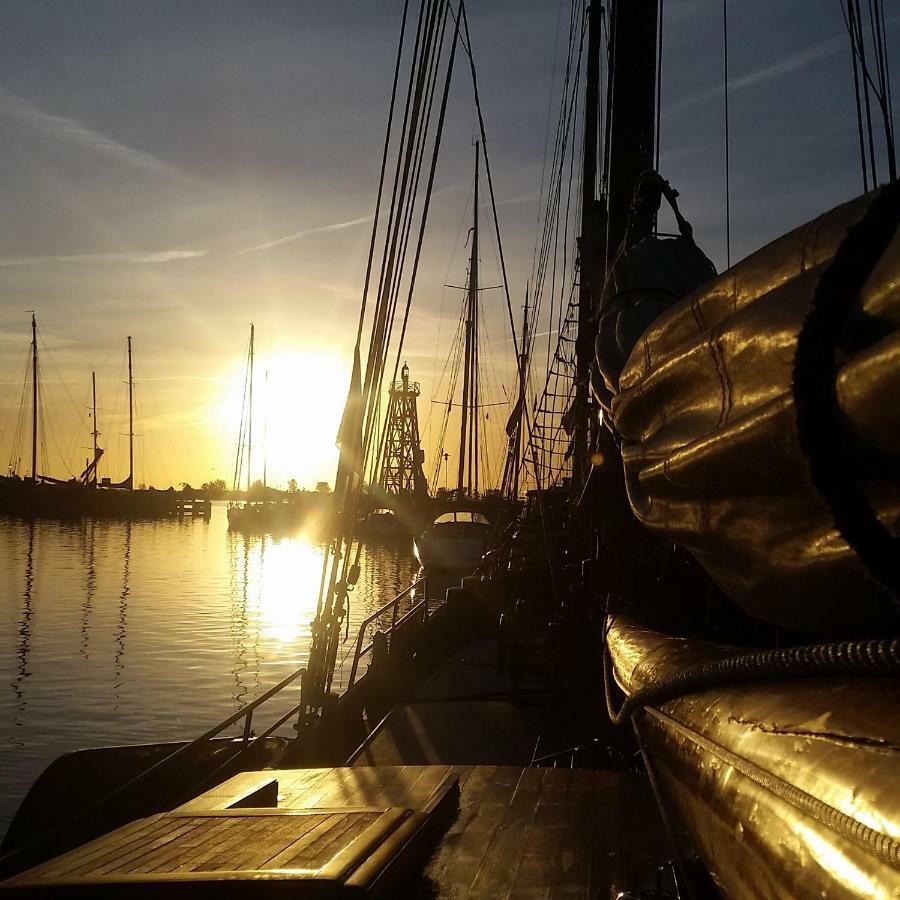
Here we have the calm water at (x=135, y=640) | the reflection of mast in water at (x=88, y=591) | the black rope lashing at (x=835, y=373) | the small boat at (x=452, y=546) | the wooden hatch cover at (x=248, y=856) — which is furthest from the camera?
the small boat at (x=452, y=546)

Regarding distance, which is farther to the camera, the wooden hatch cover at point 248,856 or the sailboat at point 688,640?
the wooden hatch cover at point 248,856

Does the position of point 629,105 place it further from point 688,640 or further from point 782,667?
point 782,667

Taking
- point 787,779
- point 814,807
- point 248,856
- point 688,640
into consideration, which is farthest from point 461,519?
point 814,807

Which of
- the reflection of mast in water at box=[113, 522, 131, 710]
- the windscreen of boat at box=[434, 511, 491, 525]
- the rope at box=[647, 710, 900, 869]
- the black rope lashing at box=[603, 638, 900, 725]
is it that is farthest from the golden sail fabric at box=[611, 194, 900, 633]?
the windscreen of boat at box=[434, 511, 491, 525]

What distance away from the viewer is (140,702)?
854 inches

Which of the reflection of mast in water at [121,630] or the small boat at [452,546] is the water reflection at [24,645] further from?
the small boat at [452,546]

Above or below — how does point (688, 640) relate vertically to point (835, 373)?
below

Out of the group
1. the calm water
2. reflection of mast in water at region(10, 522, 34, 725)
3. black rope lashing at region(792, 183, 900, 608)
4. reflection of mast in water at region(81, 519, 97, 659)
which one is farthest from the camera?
reflection of mast in water at region(81, 519, 97, 659)

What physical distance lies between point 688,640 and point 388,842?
7.12 ft

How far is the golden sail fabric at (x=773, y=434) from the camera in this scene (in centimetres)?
160

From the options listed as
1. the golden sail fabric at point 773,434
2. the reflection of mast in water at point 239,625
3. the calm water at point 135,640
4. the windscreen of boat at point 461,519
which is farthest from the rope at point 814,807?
the windscreen of boat at point 461,519

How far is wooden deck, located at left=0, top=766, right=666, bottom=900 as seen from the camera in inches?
142

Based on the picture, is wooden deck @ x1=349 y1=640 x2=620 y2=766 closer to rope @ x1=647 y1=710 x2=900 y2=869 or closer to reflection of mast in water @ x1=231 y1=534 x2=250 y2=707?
rope @ x1=647 y1=710 x2=900 y2=869

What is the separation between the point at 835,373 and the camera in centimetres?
162
